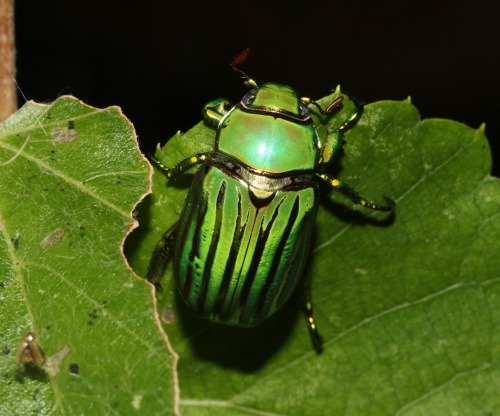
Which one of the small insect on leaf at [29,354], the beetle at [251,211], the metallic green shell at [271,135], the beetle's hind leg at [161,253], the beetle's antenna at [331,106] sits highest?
the beetle's antenna at [331,106]

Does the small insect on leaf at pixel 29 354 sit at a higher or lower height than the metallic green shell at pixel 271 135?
lower

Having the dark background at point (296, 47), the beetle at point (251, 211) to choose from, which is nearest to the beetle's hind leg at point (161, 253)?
the beetle at point (251, 211)

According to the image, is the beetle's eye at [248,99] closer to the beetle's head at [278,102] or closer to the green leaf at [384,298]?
the beetle's head at [278,102]

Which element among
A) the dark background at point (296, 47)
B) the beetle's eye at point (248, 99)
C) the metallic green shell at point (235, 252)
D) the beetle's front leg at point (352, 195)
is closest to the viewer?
the metallic green shell at point (235, 252)

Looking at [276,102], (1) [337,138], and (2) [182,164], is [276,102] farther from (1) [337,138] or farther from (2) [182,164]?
(2) [182,164]

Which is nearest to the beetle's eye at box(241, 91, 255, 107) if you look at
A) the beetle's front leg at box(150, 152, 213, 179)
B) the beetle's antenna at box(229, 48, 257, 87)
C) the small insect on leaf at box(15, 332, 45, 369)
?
the beetle's antenna at box(229, 48, 257, 87)

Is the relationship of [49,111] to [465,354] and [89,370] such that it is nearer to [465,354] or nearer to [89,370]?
[89,370]

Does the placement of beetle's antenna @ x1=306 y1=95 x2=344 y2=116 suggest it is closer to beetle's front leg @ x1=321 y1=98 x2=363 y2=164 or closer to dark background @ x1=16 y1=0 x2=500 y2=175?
beetle's front leg @ x1=321 y1=98 x2=363 y2=164
